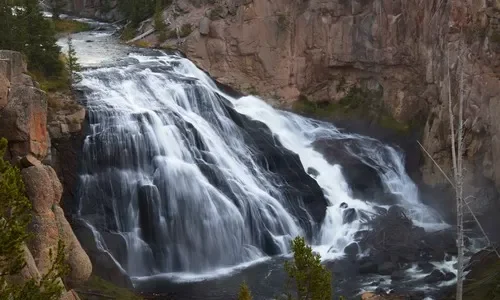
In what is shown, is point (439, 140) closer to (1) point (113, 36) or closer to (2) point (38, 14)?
(2) point (38, 14)

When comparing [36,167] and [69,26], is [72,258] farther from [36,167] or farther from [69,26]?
[69,26]

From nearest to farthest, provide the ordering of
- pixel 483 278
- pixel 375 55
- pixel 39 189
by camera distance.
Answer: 1. pixel 39 189
2. pixel 483 278
3. pixel 375 55

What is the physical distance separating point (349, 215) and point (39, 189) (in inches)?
695

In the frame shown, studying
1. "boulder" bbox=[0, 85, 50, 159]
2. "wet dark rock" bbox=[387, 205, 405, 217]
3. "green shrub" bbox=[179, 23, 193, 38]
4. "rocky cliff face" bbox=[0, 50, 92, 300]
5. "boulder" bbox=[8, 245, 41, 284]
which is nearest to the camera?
"boulder" bbox=[8, 245, 41, 284]

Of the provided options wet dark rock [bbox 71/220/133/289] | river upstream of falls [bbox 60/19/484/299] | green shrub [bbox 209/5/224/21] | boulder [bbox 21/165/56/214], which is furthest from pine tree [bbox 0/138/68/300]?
green shrub [bbox 209/5/224/21]

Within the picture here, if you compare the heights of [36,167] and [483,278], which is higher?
[36,167]

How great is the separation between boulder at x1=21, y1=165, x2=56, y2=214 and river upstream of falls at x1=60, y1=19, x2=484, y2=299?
8.61 metres

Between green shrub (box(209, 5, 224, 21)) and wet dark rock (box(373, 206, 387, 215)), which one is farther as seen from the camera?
green shrub (box(209, 5, 224, 21))

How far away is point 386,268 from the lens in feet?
88.8

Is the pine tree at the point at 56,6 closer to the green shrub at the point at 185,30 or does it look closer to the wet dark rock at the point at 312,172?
the green shrub at the point at 185,30

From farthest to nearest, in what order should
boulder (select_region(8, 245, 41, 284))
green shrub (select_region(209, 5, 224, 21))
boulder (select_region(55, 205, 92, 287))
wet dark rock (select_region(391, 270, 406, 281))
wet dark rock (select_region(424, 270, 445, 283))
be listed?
green shrub (select_region(209, 5, 224, 21))
wet dark rock (select_region(391, 270, 406, 281))
wet dark rock (select_region(424, 270, 445, 283))
boulder (select_region(55, 205, 92, 287))
boulder (select_region(8, 245, 41, 284))

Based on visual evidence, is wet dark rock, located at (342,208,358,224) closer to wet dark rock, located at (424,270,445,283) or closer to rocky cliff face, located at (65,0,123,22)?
wet dark rock, located at (424,270,445,283)

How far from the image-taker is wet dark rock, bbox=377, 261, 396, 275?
88.2 feet

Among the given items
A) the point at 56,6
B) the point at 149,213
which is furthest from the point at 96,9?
the point at 149,213
